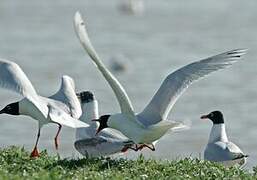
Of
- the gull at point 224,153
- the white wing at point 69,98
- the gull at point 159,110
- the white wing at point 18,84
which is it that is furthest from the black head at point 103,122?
the gull at point 224,153

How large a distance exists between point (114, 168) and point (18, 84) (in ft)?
5.31

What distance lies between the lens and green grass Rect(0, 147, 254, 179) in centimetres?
1023

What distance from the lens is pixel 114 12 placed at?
1961 inches

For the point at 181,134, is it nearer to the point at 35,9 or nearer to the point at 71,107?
the point at 71,107

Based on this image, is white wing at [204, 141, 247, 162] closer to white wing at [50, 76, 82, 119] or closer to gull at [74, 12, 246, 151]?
gull at [74, 12, 246, 151]

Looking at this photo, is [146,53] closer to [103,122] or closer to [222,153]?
[222,153]

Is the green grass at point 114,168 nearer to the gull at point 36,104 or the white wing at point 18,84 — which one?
the gull at point 36,104

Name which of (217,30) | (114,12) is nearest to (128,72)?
Answer: (217,30)

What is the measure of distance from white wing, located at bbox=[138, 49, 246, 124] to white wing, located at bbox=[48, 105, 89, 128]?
736 millimetres

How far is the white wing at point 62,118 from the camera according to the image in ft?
38.0

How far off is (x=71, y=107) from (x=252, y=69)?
19943 mm

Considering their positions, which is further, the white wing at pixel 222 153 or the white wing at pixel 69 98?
the white wing at pixel 222 153

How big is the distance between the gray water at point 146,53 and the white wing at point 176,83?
2.41 meters

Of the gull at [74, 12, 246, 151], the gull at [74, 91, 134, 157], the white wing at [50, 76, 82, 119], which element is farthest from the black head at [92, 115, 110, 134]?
the white wing at [50, 76, 82, 119]
